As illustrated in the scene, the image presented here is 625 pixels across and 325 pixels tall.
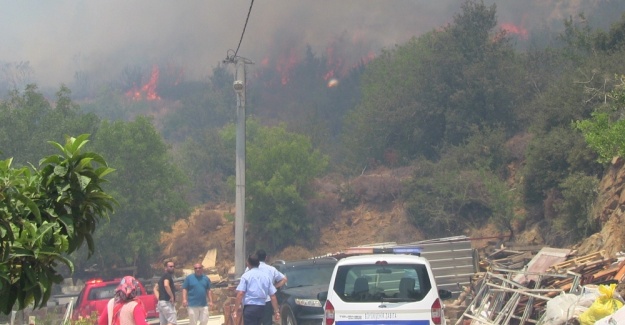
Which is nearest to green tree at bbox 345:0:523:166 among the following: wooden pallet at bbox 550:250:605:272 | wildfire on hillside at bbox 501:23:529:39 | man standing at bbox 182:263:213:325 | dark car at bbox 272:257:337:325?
wooden pallet at bbox 550:250:605:272

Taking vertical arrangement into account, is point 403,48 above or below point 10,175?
above

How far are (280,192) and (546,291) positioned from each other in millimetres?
29407

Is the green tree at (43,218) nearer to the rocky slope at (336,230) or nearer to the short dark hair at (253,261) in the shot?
the short dark hair at (253,261)

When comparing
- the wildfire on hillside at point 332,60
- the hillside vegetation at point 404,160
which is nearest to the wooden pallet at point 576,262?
the hillside vegetation at point 404,160

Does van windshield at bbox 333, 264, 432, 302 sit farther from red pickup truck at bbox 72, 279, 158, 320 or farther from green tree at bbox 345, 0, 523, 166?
green tree at bbox 345, 0, 523, 166

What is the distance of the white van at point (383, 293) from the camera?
10641 millimetres

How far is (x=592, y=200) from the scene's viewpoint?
2684 cm

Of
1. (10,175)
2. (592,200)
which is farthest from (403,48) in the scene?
(10,175)

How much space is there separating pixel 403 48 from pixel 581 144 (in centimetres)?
3552

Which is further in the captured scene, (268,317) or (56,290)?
(56,290)

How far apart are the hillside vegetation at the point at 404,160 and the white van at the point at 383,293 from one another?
62.0 feet

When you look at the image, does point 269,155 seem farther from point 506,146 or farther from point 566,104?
point 566,104

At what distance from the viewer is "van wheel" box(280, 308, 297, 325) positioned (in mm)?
14922

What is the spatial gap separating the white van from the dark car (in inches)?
138
